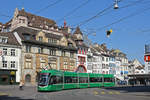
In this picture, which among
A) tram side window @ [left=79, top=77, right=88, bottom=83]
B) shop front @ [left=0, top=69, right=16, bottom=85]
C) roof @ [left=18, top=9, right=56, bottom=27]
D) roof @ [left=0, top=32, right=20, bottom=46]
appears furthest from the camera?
roof @ [left=18, top=9, right=56, bottom=27]

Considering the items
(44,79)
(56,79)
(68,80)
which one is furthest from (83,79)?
(44,79)

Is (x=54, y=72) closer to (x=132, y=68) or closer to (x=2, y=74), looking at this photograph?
(x=2, y=74)

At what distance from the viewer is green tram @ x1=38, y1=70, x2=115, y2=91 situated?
104ft

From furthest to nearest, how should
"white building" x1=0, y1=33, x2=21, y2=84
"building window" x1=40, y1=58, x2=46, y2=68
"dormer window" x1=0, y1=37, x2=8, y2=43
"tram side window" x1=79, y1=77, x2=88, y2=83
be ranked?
1. "building window" x1=40, y1=58, x2=46, y2=68
2. "dormer window" x1=0, y1=37, x2=8, y2=43
3. "white building" x1=0, y1=33, x2=21, y2=84
4. "tram side window" x1=79, y1=77, x2=88, y2=83

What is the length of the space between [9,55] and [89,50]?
3061 centimetres

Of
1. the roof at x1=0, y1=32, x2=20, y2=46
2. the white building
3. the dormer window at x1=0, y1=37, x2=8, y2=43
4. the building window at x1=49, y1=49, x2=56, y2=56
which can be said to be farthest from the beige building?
the dormer window at x1=0, y1=37, x2=8, y2=43

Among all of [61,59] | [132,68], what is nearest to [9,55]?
[61,59]

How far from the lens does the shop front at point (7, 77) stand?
49375mm

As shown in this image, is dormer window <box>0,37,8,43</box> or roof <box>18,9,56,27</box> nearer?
dormer window <box>0,37,8,43</box>

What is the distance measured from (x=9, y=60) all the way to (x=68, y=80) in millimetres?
18341

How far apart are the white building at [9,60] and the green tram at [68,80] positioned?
16243 millimetres

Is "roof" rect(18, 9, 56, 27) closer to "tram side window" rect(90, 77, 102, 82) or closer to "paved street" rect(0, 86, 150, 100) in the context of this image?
"tram side window" rect(90, 77, 102, 82)

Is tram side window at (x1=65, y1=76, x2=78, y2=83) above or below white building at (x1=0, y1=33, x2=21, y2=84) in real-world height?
below

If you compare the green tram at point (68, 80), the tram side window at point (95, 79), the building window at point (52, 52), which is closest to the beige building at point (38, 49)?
the building window at point (52, 52)
